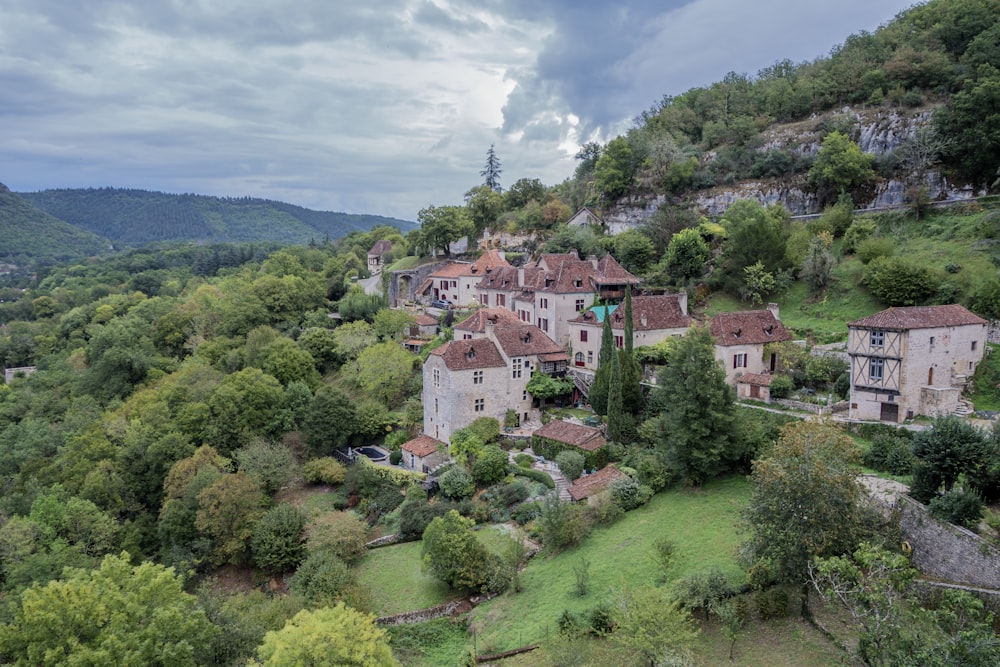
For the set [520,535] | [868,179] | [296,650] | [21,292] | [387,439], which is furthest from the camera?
[21,292]

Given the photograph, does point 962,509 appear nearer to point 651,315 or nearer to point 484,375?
point 651,315

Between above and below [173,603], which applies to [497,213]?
above

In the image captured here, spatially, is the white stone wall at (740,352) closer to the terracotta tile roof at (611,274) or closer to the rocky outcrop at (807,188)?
the terracotta tile roof at (611,274)

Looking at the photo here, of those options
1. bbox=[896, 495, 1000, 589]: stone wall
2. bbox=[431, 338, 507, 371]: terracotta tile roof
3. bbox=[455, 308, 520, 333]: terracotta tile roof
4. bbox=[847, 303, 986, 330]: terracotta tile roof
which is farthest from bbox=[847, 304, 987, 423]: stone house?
bbox=[455, 308, 520, 333]: terracotta tile roof

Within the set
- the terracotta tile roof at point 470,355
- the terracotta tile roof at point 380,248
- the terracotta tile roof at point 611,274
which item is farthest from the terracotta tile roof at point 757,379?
the terracotta tile roof at point 380,248

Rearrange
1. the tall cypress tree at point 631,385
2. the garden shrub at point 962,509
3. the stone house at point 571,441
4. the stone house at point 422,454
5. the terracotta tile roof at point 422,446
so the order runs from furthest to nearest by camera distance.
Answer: the terracotta tile roof at point 422,446, the stone house at point 422,454, the tall cypress tree at point 631,385, the stone house at point 571,441, the garden shrub at point 962,509

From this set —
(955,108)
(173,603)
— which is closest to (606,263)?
(955,108)

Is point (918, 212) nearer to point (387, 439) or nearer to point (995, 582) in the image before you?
point (995, 582)
